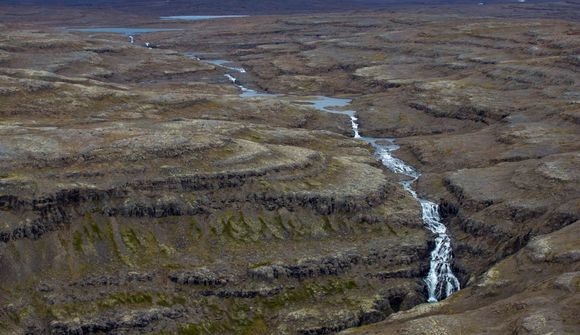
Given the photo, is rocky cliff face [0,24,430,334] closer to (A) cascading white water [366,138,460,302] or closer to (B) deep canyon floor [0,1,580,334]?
(B) deep canyon floor [0,1,580,334]

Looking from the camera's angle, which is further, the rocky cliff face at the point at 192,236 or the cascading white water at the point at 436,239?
the cascading white water at the point at 436,239

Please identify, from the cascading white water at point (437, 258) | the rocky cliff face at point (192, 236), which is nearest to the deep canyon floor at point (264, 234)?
the rocky cliff face at point (192, 236)

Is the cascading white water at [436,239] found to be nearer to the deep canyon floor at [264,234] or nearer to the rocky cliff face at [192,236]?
the deep canyon floor at [264,234]

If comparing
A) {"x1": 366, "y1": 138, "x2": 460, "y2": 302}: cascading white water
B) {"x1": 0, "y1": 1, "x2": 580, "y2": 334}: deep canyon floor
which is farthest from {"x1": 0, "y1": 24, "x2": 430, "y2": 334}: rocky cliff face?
{"x1": 366, "y1": 138, "x2": 460, "y2": 302}: cascading white water

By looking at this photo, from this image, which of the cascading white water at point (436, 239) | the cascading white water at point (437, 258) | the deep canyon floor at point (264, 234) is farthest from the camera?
the cascading white water at point (436, 239)

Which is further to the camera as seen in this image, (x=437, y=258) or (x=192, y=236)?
(x=437, y=258)

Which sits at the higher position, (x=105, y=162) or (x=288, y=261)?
(x=105, y=162)

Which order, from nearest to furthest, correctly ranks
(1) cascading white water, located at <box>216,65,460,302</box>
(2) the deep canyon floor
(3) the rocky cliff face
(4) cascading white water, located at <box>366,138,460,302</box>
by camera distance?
(2) the deep canyon floor
(3) the rocky cliff face
(4) cascading white water, located at <box>366,138,460,302</box>
(1) cascading white water, located at <box>216,65,460,302</box>

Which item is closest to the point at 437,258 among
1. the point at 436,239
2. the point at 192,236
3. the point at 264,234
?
the point at 436,239

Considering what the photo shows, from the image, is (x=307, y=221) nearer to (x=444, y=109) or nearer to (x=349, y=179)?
(x=349, y=179)

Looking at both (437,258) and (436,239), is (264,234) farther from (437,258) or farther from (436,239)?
(436,239)

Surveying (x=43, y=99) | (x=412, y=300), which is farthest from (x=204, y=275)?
(x=43, y=99)
